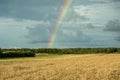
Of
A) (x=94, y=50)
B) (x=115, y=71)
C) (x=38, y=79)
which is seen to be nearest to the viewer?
(x=38, y=79)

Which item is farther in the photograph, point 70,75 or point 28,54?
point 28,54

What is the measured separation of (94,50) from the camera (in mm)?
117188

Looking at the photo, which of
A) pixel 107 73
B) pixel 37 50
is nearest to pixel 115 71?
pixel 107 73

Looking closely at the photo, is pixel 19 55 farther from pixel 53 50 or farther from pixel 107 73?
pixel 107 73

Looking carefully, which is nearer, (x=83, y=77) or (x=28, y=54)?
(x=83, y=77)

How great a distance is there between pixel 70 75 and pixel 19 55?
6897 cm

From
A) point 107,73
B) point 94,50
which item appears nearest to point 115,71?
point 107,73

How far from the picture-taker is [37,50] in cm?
12588

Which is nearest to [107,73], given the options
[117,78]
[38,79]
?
[117,78]

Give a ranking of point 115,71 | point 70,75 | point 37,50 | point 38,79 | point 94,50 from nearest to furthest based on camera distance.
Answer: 1. point 38,79
2. point 70,75
3. point 115,71
4. point 94,50
5. point 37,50

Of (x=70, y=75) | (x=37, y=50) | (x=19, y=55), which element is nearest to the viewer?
(x=70, y=75)

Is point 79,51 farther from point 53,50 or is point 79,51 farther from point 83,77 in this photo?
point 83,77

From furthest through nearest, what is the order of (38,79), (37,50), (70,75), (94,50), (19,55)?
1. (37,50)
2. (94,50)
3. (19,55)
4. (70,75)
5. (38,79)

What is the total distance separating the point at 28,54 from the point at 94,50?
34401mm
